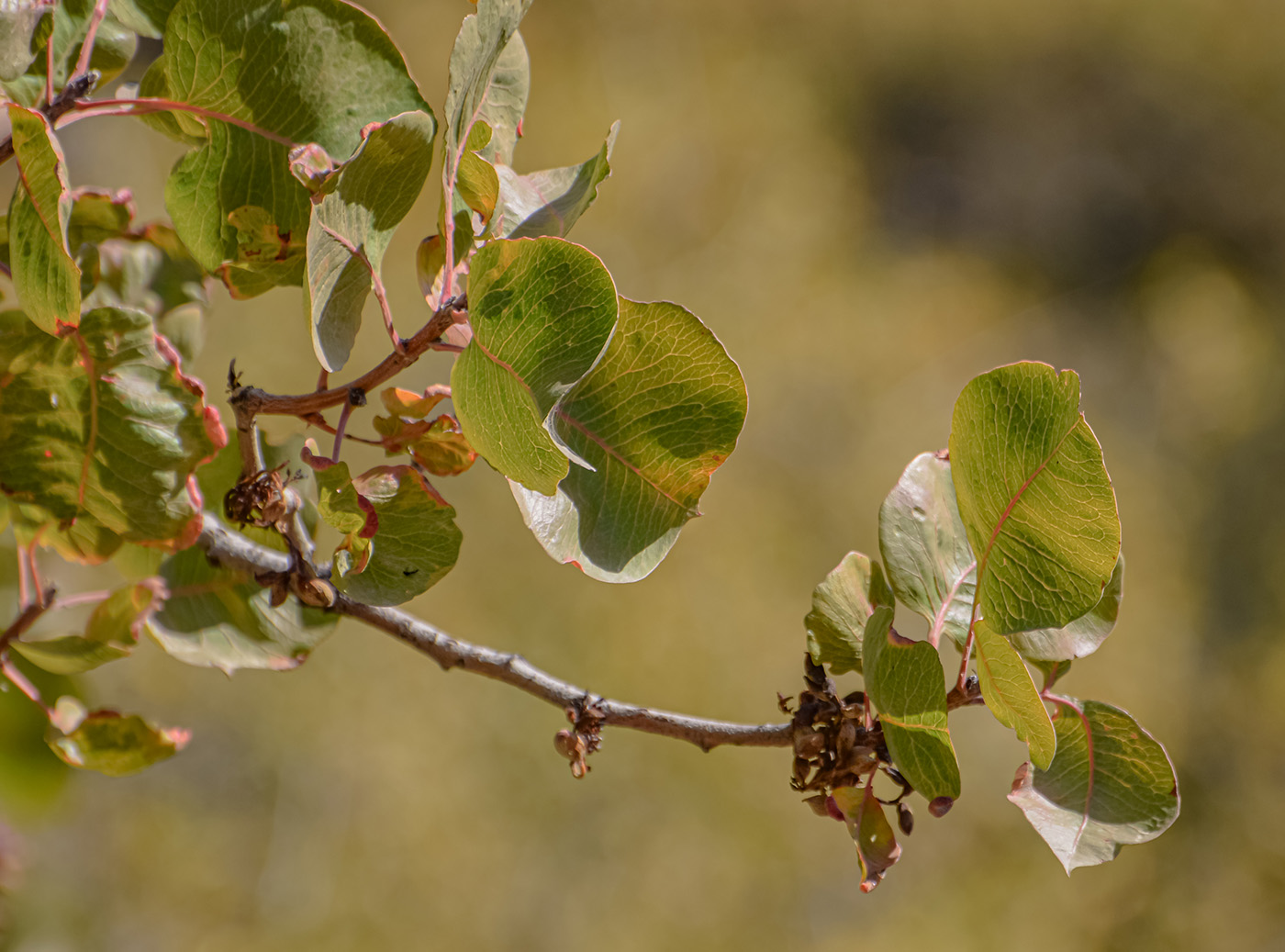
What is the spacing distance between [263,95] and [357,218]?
87 millimetres

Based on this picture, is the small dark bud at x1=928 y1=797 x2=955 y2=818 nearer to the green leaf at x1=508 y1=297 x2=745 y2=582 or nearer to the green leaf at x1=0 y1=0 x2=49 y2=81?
the green leaf at x1=508 y1=297 x2=745 y2=582

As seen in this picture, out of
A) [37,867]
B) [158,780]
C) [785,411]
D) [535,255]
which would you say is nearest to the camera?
[535,255]

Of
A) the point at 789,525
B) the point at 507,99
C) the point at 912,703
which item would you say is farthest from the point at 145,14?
the point at 789,525

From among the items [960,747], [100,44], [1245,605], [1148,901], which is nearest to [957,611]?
[100,44]

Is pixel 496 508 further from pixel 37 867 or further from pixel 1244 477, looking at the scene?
pixel 1244 477

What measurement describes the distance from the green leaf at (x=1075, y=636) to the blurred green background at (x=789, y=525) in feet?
3.11

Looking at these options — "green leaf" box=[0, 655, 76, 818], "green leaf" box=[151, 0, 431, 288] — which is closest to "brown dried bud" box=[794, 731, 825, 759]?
"green leaf" box=[151, 0, 431, 288]

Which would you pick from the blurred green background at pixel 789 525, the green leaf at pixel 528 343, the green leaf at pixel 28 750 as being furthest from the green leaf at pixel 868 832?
the blurred green background at pixel 789 525

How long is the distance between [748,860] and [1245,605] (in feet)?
3.41

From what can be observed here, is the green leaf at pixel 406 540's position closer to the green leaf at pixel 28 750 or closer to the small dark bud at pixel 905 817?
the small dark bud at pixel 905 817

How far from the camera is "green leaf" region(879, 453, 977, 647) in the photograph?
1.02 feet

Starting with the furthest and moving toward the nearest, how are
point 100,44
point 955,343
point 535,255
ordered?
point 955,343 → point 100,44 → point 535,255

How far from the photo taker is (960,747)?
1.50 m

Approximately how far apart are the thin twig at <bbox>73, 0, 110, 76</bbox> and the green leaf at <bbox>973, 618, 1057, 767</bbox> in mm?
330
